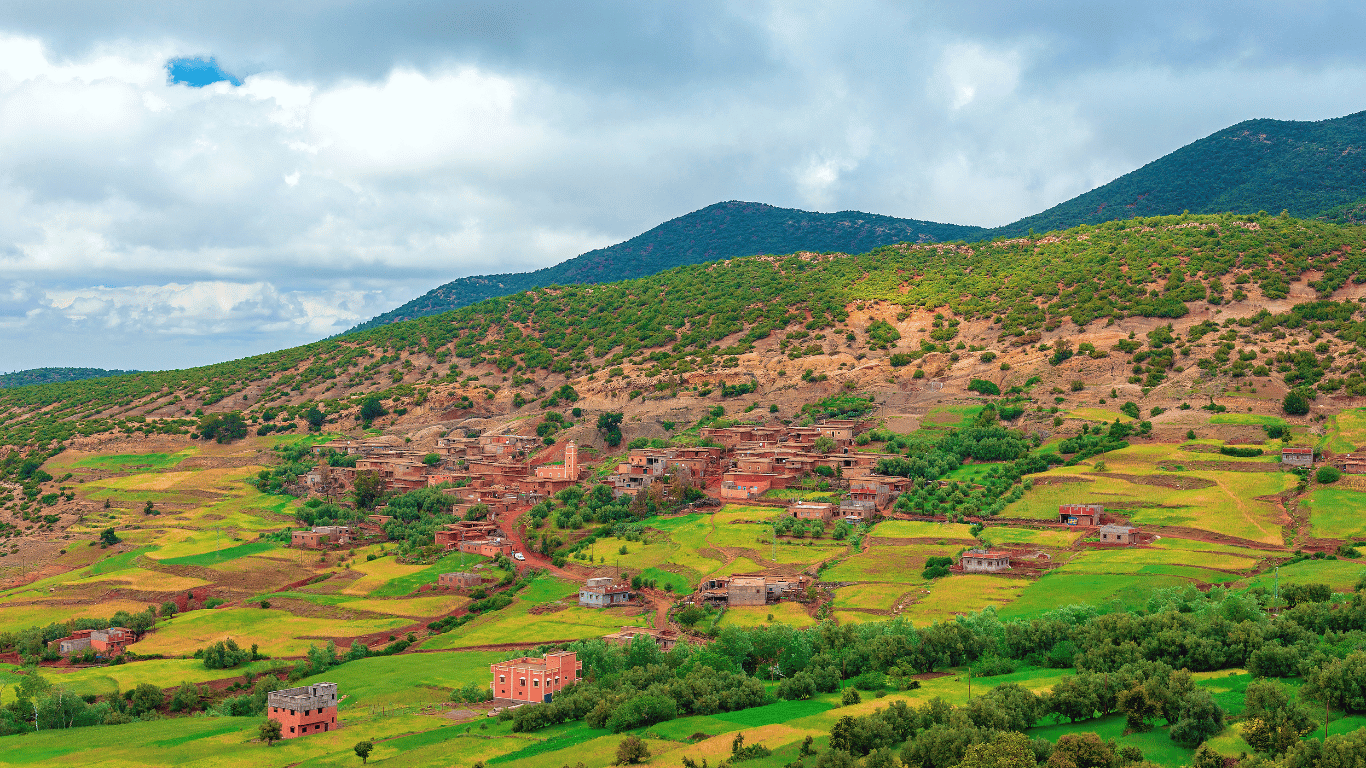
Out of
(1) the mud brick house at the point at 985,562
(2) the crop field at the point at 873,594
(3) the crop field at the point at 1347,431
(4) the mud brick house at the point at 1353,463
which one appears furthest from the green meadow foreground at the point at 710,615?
(3) the crop field at the point at 1347,431

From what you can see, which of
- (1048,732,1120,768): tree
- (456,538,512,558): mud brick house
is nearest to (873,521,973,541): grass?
(456,538,512,558): mud brick house

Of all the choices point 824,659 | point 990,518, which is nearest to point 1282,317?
point 990,518

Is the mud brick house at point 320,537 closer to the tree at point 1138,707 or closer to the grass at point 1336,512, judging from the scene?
the tree at point 1138,707

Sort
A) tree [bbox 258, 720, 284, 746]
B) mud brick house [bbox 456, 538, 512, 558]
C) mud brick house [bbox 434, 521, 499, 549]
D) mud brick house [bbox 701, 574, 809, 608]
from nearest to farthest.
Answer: tree [bbox 258, 720, 284, 746] < mud brick house [bbox 701, 574, 809, 608] < mud brick house [bbox 456, 538, 512, 558] < mud brick house [bbox 434, 521, 499, 549]

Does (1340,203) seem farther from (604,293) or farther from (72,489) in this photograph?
(72,489)

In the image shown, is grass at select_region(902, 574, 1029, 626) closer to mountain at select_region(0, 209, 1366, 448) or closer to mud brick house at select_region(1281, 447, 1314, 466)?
mud brick house at select_region(1281, 447, 1314, 466)

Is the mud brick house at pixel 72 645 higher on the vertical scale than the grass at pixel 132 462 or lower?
lower
